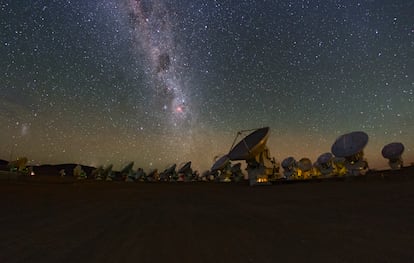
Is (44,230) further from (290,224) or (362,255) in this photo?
(362,255)

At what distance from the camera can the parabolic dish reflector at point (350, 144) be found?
48.6 m

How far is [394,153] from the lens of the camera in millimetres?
63719

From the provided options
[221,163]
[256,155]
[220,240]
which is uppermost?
[221,163]

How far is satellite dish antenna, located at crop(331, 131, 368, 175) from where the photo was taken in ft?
160

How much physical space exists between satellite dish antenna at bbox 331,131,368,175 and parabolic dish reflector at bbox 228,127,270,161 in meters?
12.8

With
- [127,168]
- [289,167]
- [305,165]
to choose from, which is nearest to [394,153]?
[305,165]

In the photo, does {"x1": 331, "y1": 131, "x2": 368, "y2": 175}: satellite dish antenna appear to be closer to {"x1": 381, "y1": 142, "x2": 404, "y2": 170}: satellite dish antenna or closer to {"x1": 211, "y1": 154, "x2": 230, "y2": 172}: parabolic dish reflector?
{"x1": 381, "y1": 142, "x2": 404, "y2": 170}: satellite dish antenna

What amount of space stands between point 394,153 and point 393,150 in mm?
608

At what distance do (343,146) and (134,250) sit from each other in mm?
48839

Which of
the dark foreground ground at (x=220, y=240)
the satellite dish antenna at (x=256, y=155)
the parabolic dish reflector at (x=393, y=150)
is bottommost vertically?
the dark foreground ground at (x=220, y=240)

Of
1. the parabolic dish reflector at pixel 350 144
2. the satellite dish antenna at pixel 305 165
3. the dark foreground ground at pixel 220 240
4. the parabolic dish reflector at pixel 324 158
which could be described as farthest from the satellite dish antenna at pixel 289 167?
the dark foreground ground at pixel 220 240

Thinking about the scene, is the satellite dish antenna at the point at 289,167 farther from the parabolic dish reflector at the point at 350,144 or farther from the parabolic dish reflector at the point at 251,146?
the parabolic dish reflector at the point at 251,146

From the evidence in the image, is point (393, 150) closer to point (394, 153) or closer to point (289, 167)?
point (394, 153)

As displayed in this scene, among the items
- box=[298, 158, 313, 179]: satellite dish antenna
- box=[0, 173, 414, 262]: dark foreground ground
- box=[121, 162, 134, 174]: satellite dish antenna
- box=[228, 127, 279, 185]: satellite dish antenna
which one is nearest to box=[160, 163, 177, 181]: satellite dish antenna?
box=[121, 162, 134, 174]: satellite dish antenna
